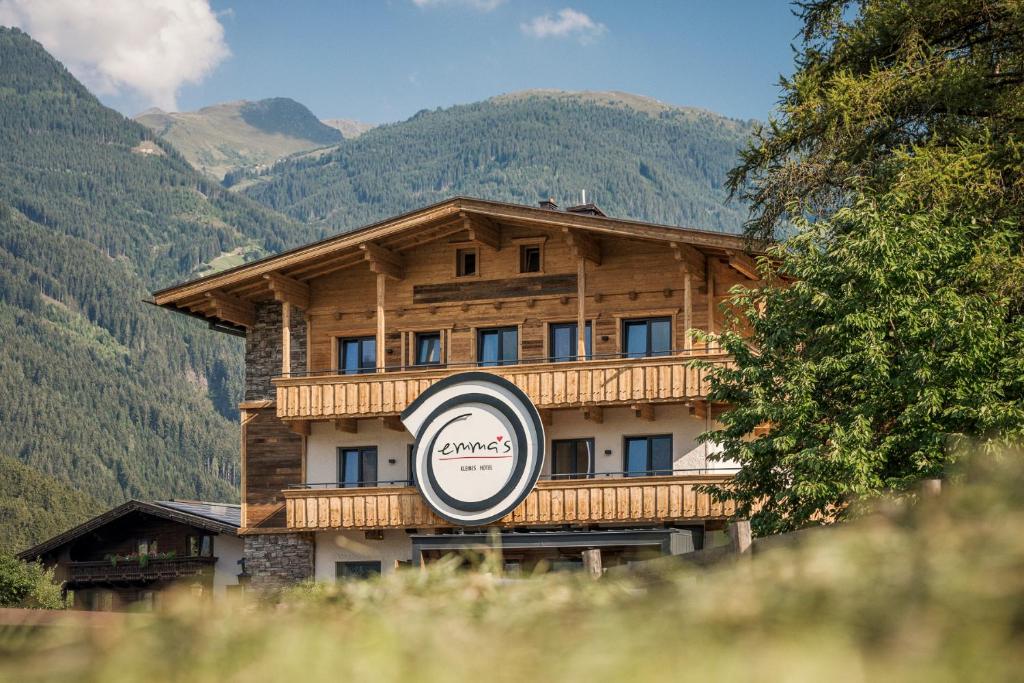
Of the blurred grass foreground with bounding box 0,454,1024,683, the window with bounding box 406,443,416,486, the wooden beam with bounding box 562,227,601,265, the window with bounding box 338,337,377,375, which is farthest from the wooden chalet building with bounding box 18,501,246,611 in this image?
the blurred grass foreground with bounding box 0,454,1024,683

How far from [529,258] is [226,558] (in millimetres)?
11870

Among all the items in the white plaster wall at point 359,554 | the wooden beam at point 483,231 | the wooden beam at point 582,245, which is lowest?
the white plaster wall at point 359,554

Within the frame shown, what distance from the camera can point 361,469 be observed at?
31.8 m

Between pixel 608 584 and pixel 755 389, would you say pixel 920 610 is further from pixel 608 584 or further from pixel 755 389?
pixel 755 389

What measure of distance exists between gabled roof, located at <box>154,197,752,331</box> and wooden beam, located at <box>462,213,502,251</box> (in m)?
0.02

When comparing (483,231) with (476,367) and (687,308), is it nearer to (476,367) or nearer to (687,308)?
(476,367)

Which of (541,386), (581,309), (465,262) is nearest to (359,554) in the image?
(541,386)

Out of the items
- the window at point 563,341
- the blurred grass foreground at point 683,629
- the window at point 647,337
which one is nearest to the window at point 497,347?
the window at point 563,341

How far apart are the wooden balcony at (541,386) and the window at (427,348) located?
1.37 m

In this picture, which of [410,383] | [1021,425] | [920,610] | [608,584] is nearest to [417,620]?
[608,584]

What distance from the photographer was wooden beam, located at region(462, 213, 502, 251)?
30641 millimetres

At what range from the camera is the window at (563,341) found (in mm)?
30484

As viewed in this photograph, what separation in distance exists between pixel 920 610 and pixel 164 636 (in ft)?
7.72

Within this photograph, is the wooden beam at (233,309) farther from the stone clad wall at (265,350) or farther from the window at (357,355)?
the window at (357,355)
